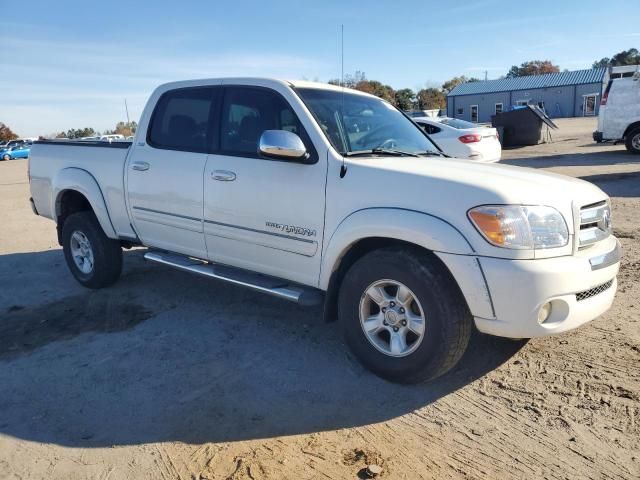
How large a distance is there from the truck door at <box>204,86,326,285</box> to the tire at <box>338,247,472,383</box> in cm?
44

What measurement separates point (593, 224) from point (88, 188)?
15.3ft

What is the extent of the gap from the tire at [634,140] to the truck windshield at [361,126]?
13873mm

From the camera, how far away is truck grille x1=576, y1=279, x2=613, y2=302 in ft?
10.4

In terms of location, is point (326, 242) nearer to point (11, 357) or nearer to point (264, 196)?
point (264, 196)

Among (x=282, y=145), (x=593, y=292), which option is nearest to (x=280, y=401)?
(x=282, y=145)

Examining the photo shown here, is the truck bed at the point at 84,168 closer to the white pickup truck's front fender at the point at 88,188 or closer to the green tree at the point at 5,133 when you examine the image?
the white pickup truck's front fender at the point at 88,188

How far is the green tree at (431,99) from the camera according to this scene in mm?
68375

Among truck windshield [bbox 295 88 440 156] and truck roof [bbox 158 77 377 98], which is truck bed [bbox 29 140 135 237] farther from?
truck windshield [bbox 295 88 440 156]

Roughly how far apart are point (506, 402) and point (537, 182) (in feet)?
4.55

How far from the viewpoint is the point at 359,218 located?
3.46 m

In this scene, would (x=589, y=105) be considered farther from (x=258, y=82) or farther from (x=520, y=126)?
(x=258, y=82)

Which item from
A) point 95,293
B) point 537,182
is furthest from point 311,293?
point 95,293

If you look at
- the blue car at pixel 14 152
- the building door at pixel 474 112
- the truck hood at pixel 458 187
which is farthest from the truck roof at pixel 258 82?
the building door at pixel 474 112

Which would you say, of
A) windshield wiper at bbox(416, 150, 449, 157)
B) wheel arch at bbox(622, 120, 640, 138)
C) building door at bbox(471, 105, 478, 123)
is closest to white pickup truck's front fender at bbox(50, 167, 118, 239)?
windshield wiper at bbox(416, 150, 449, 157)
